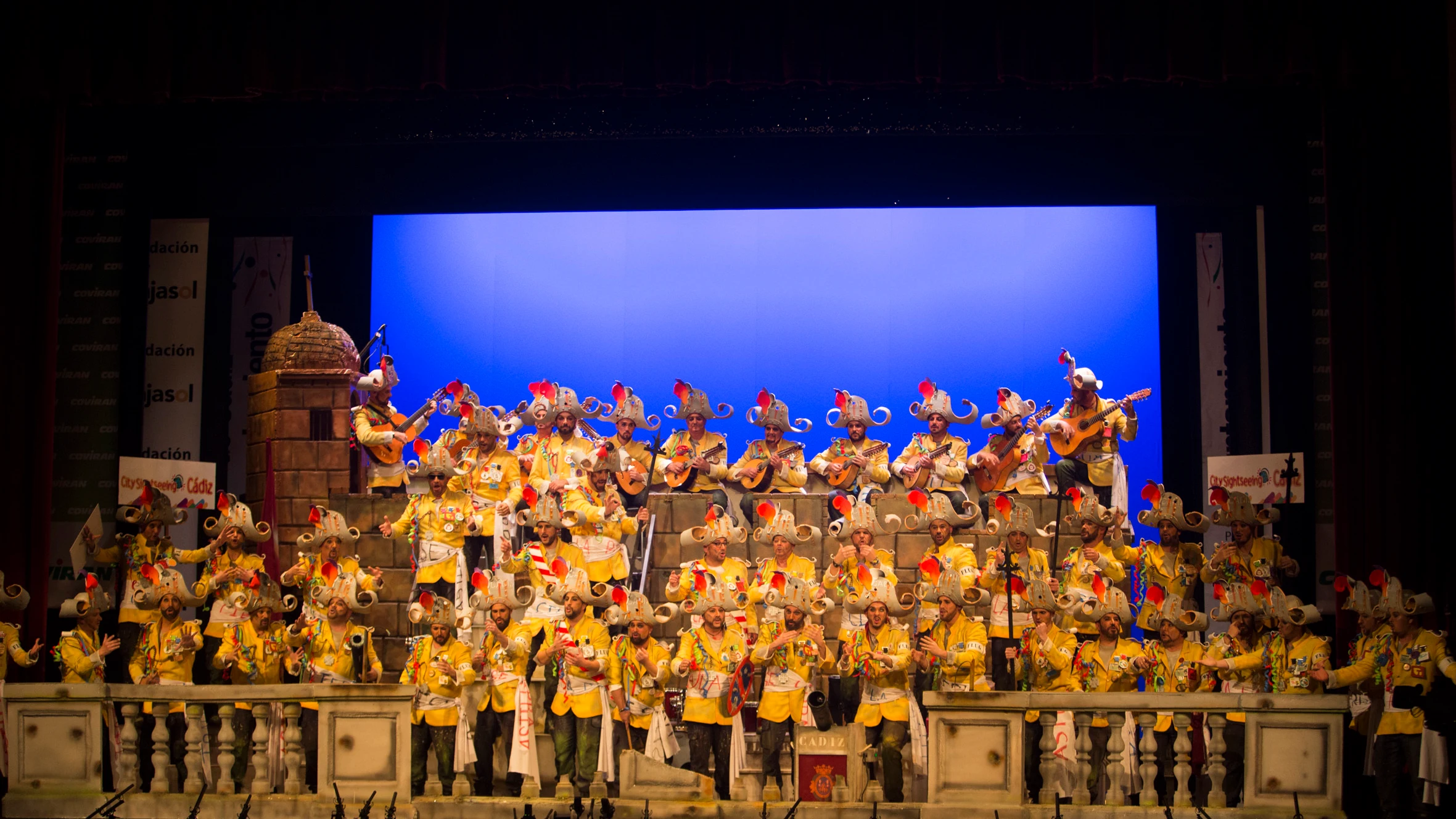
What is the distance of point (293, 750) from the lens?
22.7ft

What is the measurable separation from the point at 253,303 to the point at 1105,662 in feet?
22.6

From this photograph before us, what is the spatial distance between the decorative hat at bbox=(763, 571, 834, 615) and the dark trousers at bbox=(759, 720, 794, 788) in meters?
0.57

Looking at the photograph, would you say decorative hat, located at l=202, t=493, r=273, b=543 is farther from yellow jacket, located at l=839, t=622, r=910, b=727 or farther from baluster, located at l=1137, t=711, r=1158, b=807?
baluster, located at l=1137, t=711, r=1158, b=807

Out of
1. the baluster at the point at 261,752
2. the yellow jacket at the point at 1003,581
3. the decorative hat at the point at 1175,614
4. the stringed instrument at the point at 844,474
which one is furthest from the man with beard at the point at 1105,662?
the baluster at the point at 261,752

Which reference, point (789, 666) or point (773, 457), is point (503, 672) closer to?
point (789, 666)

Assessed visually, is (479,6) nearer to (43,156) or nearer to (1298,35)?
(43,156)

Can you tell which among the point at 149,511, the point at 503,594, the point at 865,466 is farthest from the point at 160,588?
the point at 865,466

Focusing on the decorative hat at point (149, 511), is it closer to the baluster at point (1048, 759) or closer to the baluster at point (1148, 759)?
the baluster at point (1048, 759)

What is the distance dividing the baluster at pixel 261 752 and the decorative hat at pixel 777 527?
2697 millimetres

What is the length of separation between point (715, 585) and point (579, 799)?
4.31 ft

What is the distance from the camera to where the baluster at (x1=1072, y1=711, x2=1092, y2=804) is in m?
6.64

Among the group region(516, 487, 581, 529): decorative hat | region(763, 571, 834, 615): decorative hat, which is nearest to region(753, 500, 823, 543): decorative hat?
region(763, 571, 834, 615): decorative hat

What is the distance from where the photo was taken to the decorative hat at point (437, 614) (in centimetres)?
741

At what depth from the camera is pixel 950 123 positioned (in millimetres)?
9469
